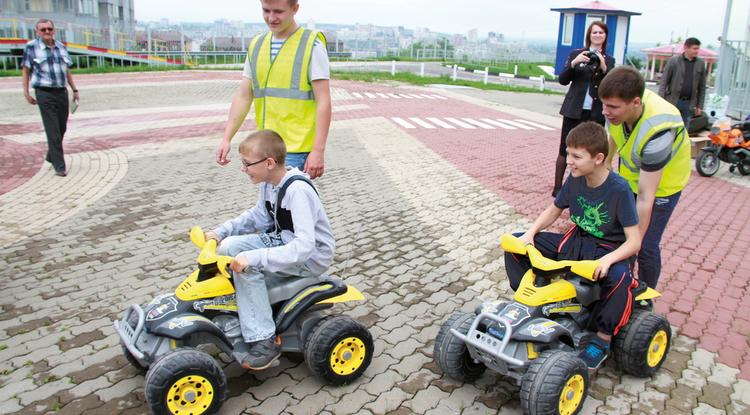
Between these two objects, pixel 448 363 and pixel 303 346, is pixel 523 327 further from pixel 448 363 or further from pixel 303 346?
pixel 303 346

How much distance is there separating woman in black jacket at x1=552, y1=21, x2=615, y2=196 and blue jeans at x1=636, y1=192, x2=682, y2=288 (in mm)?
2912

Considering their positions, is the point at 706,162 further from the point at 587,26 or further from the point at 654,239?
the point at 587,26

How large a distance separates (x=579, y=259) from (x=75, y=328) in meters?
3.11

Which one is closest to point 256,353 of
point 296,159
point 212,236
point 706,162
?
point 212,236

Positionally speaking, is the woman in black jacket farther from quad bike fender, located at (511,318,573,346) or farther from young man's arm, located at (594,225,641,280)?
quad bike fender, located at (511,318,573,346)

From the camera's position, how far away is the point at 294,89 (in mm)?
3871

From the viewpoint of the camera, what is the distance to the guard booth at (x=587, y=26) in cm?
2252

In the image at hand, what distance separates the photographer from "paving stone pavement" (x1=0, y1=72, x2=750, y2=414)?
3.25m

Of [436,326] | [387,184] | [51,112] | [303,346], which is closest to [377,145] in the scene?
[387,184]

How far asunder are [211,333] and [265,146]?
0.96 metres

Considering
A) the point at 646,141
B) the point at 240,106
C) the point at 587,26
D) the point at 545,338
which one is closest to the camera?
the point at 545,338

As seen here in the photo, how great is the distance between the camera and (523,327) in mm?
2953

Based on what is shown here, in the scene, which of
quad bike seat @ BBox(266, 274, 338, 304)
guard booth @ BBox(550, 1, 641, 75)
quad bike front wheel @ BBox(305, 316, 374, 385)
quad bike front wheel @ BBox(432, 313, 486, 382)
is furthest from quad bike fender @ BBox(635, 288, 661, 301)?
guard booth @ BBox(550, 1, 641, 75)

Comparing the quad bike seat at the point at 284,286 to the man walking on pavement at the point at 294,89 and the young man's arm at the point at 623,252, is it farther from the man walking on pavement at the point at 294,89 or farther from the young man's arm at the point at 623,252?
the young man's arm at the point at 623,252
